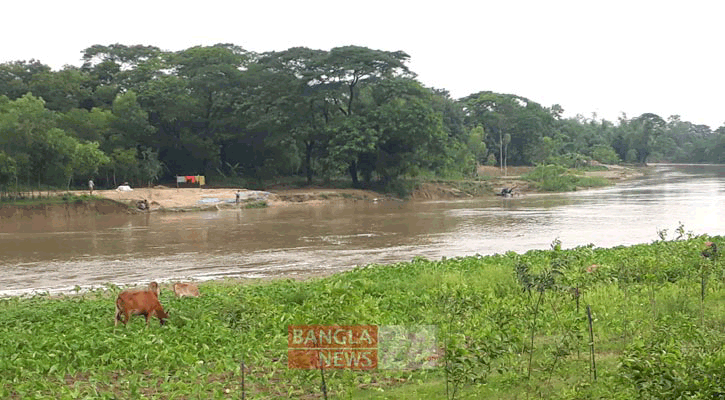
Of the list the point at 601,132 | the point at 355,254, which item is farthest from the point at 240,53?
the point at 601,132

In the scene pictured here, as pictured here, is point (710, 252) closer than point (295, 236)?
Yes

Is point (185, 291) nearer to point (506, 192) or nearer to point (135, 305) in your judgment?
point (135, 305)

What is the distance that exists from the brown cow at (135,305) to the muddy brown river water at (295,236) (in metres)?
7.81

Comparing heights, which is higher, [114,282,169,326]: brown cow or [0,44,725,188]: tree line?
[0,44,725,188]: tree line

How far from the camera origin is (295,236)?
28.7m

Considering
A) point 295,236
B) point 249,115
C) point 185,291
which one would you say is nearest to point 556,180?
point 249,115

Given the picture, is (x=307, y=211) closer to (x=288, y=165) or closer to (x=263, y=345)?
(x=288, y=165)

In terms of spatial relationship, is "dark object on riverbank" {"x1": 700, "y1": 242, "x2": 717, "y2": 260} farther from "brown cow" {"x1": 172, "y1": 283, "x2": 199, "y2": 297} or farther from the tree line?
the tree line

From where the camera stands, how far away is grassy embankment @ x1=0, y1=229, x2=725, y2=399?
602 centimetres

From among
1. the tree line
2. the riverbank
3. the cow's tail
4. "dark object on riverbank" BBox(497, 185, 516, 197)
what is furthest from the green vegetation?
the cow's tail

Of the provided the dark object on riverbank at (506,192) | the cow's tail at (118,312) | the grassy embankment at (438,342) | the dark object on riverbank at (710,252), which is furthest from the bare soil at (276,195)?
the dark object on riverbank at (710,252)

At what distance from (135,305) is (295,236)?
1874cm

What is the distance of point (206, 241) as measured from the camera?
27.1m

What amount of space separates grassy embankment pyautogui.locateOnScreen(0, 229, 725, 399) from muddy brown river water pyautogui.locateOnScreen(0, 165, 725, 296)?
737 centimetres
